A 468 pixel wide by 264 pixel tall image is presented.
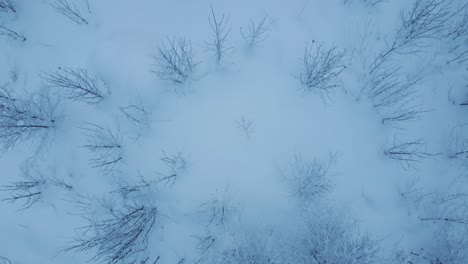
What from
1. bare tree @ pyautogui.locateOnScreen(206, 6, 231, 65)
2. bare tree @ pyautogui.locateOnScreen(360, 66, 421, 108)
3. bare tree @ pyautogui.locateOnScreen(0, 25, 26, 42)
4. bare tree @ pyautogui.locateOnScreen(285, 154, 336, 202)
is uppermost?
bare tree @ pyautogui.locateOnScreen(0, 25, 26, 42)

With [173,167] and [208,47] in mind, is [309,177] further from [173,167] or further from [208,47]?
[208,47]

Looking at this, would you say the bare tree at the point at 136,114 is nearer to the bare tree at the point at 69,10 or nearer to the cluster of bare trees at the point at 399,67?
the bare tree at the point at 69,10

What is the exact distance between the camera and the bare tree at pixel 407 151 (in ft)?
19.4

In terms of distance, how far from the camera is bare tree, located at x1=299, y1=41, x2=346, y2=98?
5848mm

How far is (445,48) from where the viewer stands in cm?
611

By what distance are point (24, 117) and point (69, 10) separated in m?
1.79

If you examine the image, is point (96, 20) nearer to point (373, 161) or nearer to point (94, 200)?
point (94, 200)

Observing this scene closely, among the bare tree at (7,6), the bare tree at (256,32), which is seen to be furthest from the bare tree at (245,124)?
the bare tree at (7,6)

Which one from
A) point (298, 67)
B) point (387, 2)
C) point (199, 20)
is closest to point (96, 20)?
point (199, 20)

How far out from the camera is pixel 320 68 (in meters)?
5.82

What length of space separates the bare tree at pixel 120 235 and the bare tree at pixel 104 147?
0.70 m

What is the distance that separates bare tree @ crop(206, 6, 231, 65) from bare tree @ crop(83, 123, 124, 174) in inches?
78.1

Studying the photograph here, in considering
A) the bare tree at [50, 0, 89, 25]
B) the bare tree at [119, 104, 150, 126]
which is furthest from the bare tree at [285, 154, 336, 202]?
the bare tree at [50, 0, 89, 25]

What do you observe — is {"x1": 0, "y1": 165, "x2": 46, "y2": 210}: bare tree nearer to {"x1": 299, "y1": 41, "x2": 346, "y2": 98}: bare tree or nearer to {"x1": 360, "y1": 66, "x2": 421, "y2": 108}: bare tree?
{"x1": 299, "y1": 41, "x2": 346, "y2": 98}: bare tree
